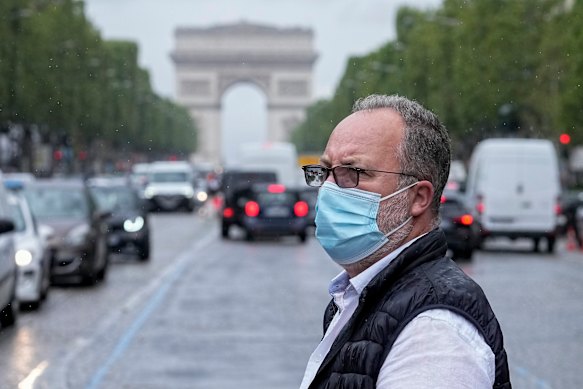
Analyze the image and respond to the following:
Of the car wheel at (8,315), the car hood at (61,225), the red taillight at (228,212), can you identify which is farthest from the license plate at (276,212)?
the car wheel at (8,315)

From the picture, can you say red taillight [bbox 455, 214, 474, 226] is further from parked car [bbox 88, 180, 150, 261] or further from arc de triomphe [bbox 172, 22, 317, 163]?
arc de triomphe [bbox 172, 22, 317, 163]

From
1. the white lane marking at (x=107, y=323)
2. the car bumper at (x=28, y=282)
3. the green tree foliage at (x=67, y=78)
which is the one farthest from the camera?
the green tree foliage at (x=67, y=78)

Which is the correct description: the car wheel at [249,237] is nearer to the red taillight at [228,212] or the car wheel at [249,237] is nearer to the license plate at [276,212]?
the red taillight at [228,212]

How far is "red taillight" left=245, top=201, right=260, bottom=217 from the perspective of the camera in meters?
38.0

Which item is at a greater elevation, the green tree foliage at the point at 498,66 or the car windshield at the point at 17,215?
A: the green tree foliage at the point at 498,66

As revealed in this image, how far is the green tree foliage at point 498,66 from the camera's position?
56.3 meters

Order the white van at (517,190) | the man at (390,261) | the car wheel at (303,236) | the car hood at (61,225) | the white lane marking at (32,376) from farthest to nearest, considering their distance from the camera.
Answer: the car wheel at (303,236) < the white van at (517,190) < the car hood at (61,225) < the white lane marking at (32,376) < the man at (390,261)

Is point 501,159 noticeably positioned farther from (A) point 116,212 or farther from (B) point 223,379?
(B) point 223,379

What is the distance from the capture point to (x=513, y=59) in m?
65.2

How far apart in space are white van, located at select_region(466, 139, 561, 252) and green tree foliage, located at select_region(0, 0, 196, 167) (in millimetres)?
29471

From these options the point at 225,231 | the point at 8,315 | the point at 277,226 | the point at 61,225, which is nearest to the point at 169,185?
the point at 225,231

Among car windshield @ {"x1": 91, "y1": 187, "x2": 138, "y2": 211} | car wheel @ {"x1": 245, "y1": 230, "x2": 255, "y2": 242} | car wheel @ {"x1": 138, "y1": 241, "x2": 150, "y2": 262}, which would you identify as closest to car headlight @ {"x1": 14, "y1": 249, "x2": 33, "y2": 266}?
car wheel @ {"x1": 138, "y1": 241, "x2": 150, "y2": 262}

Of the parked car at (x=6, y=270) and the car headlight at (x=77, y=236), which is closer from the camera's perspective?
the parked car at (x=6, y=270)

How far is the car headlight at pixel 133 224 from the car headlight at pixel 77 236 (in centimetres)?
741
